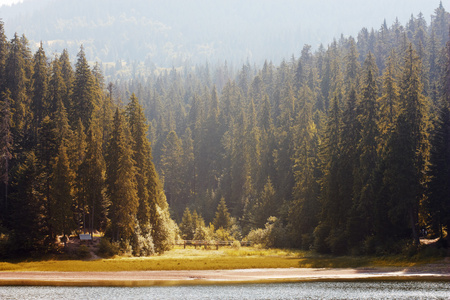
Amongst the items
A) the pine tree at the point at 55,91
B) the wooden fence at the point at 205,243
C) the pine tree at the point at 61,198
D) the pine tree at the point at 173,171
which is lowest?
the wooden fence at the point at 205,243

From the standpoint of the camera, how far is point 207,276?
161ft

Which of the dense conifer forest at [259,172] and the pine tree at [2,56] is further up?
the pine tree at [2,56]

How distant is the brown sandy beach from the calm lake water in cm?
291

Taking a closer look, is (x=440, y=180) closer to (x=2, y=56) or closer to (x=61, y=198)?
(x=61, y=198)

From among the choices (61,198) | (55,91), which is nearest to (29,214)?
(61,198)

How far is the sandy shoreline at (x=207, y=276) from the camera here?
45.2 meters

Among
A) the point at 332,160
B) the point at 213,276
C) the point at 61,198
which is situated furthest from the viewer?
the point at 332,160

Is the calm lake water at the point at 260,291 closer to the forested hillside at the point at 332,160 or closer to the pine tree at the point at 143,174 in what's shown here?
the forested hillside at the point at 332,160

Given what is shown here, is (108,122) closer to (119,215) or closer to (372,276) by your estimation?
(119,215)

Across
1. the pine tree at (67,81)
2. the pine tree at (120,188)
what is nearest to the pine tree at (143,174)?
the pine tree at (120,188)

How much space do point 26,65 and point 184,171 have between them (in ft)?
187

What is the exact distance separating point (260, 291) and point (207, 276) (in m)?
8.97

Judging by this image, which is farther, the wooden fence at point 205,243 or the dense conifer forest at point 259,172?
the wooden fence at point 205,243

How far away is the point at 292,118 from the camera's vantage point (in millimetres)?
111562
